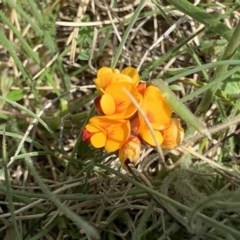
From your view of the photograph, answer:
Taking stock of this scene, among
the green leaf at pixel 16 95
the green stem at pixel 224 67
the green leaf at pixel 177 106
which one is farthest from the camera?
the green leaf at pixel 16 95

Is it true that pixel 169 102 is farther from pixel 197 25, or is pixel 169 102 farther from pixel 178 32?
pixel 197 25

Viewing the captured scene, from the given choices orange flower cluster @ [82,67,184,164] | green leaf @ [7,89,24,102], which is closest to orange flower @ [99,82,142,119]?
orange flower cluster @ [82,67,184,164]

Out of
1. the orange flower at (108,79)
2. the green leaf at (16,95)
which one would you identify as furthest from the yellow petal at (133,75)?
the green leaf at (16,95)

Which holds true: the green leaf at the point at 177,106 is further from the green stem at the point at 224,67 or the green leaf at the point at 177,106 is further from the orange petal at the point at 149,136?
the green stem at the point at 224,67

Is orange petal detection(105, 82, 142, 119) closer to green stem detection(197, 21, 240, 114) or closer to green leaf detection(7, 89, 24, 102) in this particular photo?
green stem detection(197, 21, 240, 114)

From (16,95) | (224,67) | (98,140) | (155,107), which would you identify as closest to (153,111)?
(155,107)

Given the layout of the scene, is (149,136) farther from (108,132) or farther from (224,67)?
(224,67)
